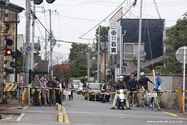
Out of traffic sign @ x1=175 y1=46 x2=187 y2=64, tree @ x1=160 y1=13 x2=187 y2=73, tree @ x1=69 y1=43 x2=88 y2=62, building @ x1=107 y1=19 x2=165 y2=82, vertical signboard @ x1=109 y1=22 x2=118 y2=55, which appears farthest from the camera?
tree @ x1=69 y1=43 x2=88 y2=62

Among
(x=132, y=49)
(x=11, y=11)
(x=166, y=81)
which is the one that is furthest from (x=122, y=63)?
(x=166, y=81)

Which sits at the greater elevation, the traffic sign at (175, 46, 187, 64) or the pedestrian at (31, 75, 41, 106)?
the traffic sign at (175, 46, 187, 64)

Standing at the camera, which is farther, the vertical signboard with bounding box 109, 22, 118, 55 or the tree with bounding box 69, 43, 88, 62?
the tree with bounding box 69, 43, 88, 62

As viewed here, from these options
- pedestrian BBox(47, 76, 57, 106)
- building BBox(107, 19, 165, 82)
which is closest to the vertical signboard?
building BBox(107, 19, 165, 82)

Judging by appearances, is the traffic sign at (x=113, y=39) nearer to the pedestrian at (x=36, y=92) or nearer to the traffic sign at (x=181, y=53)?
the pedestrian at (x=36, y=92)

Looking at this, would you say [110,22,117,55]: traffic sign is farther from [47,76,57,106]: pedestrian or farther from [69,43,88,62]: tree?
[69,43,88,62]: tree

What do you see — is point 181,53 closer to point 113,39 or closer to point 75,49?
point 113,39

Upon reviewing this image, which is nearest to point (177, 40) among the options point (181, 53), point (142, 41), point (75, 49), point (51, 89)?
point (181, 53)

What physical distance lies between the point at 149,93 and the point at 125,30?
20198mm

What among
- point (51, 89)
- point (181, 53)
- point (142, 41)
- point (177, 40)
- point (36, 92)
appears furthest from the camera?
point (142, 41)

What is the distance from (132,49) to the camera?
33.3 meters

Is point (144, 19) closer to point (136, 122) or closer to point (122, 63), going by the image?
point (122, 63)

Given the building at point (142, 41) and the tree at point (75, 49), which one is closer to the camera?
the building at point (142, 41)

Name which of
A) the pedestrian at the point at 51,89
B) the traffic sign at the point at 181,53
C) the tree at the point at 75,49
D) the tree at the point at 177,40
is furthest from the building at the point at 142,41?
the tree at the point at 75,49
